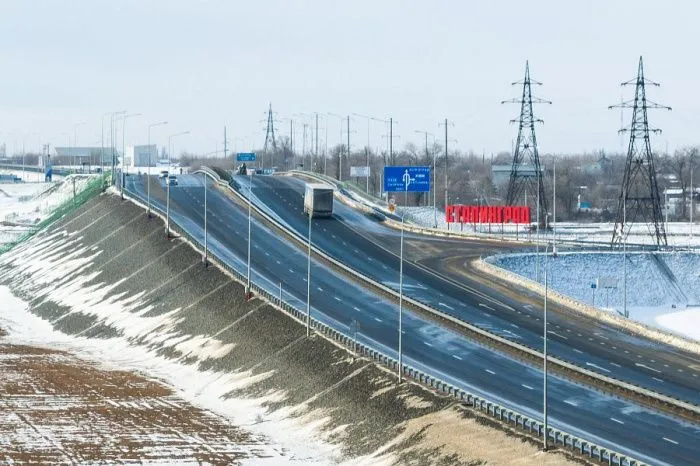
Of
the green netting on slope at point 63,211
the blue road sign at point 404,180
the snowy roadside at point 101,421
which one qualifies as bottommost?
the snowy roadside at point 101,421

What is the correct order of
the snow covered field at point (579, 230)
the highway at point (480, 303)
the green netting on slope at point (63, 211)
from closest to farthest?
1. the highway at point (480, 303)
2. the snow covered field at point (579, 230)
3. the green netting on slope at point (63, 211)

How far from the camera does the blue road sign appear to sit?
8262 centimetres

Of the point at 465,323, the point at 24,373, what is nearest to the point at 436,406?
the point at 465,323

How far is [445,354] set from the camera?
8100 cm

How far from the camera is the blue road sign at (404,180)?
82.6m

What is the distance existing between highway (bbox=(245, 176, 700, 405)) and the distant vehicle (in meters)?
1.68

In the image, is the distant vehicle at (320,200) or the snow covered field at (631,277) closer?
the snow covered field at (631,277)

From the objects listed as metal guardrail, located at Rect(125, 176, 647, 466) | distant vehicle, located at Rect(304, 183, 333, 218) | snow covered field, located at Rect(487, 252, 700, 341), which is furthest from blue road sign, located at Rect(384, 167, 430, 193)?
distant vehicle, located at Rect(304, 183, 333, 218)

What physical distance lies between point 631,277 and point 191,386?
49.4m

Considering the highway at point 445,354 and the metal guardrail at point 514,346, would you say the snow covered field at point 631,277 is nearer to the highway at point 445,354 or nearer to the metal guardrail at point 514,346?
the metal guardrail at point 514,346

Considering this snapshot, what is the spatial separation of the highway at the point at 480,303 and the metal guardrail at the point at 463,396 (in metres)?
10.9

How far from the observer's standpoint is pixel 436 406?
6488 cm

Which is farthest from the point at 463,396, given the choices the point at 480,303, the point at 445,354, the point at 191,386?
the point at 480,303

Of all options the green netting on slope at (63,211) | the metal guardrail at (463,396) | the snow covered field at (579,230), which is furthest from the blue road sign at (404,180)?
the green netting on slope at (63,211)
